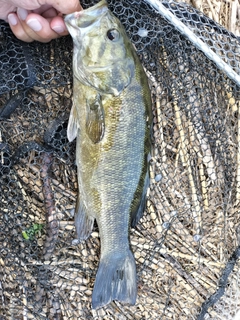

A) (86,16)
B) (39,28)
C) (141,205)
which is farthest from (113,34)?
(141,205)

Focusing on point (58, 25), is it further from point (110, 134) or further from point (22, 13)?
point (110, 134)

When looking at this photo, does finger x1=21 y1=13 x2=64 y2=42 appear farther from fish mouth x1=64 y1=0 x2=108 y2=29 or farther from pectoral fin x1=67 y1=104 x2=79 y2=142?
pectoral fin x1=67 y1=104 x2=79 y2=142

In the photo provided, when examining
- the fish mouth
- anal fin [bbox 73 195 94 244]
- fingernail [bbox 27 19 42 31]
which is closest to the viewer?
the fish mouth

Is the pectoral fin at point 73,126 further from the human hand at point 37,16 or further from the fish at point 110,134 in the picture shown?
the human hand at point 37,16

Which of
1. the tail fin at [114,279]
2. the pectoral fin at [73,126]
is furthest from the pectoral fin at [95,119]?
the tail fin at [114,279]

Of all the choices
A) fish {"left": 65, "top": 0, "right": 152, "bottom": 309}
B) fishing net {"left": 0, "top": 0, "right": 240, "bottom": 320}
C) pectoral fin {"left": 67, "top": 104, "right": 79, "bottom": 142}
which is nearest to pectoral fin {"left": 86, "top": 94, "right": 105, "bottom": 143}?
fish {"left": 65, "top": 0, "right": 152, "bottom": 309}

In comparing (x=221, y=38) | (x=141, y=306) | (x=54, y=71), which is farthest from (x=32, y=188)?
(x=221, y=38)
